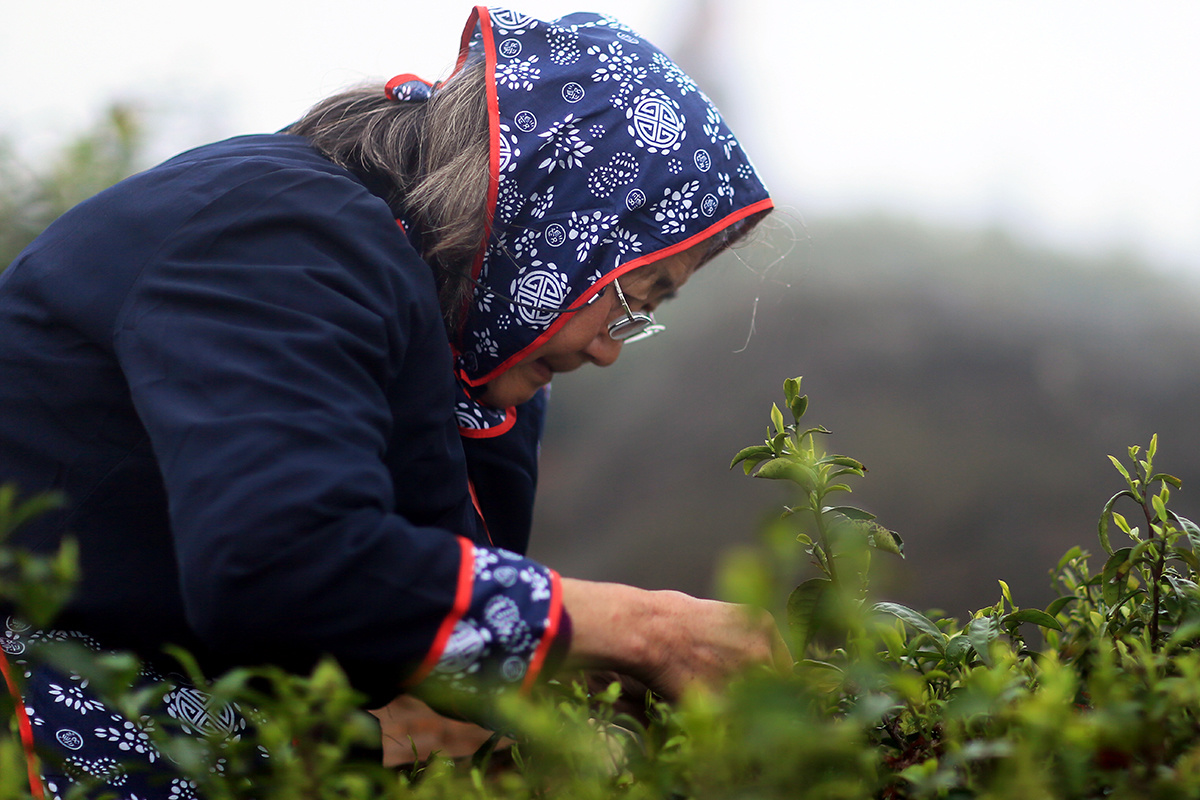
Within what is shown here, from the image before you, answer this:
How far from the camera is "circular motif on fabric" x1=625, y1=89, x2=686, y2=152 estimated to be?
67.9 inches

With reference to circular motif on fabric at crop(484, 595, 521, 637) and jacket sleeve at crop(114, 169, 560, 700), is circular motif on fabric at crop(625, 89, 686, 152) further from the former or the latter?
circular motif on fabric at crop(484, 595, 521, 637)

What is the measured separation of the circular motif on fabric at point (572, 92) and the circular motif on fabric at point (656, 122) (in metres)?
0.10

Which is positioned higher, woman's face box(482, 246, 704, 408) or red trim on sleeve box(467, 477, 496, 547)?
woman's face box(482, 246, 704, 408)

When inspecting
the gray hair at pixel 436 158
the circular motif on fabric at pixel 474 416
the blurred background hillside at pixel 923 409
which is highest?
the gray hair at pixel 436 158

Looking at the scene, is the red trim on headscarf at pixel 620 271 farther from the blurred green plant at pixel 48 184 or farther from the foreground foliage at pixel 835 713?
the blurred green plant at pixel 48 184

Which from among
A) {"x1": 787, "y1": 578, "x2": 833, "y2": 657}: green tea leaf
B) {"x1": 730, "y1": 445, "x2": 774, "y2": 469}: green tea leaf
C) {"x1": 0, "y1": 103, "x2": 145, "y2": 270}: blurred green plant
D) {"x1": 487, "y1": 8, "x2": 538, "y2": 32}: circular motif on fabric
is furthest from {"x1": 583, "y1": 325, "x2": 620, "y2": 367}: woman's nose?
{"x1": 0, "y1": 103, "x2": 145, "y2": 270}: blurred green plant

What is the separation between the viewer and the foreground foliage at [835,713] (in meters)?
0.63

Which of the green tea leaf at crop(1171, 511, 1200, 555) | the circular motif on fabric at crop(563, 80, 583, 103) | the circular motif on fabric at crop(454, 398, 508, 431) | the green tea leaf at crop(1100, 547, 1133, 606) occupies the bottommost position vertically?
the circular motif on fabric at crop(454, 398, 508, 431)

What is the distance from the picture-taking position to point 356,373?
3.88ft

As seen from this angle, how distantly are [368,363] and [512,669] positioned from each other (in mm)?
462

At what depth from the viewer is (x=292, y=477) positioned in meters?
1.01

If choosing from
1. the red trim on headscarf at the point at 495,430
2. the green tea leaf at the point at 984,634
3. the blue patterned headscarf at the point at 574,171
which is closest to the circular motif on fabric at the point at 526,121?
the blue patterned headscarf at the point at 574,171

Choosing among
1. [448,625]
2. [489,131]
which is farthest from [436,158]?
[448,625]

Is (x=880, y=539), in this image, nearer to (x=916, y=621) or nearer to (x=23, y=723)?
(x=916, y=621)
